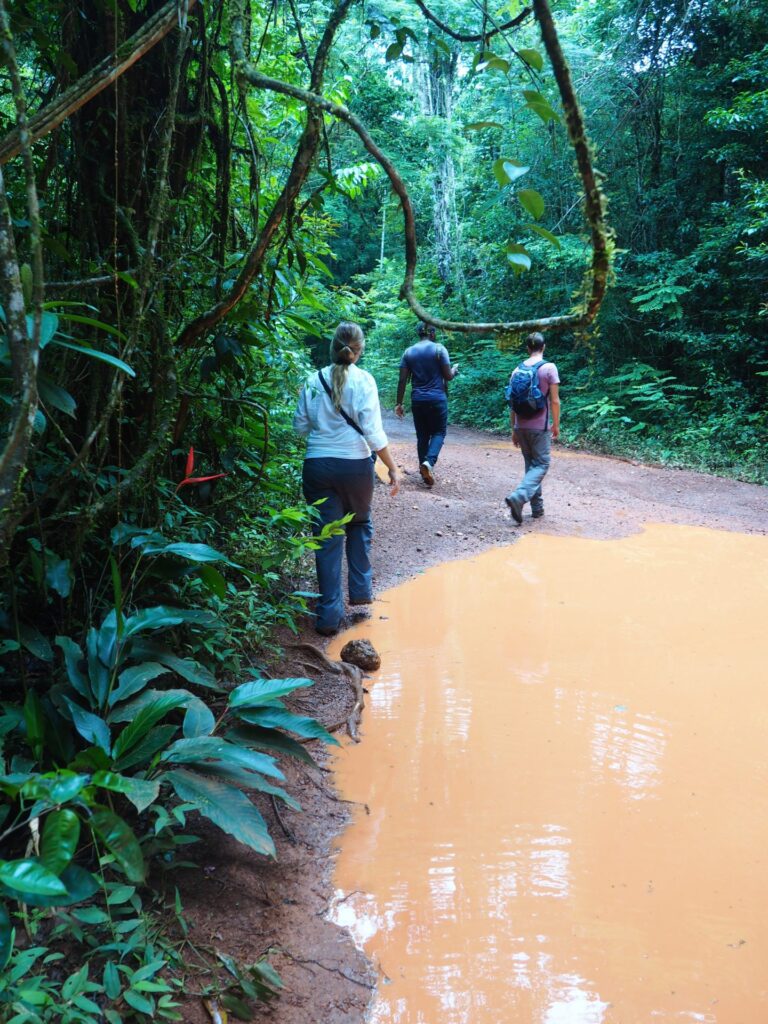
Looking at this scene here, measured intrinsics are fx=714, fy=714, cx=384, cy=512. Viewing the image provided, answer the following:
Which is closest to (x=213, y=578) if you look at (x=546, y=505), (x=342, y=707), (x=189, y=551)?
(x=189, y=551)

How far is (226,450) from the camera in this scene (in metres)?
3.72

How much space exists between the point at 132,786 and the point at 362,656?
8.04 feet

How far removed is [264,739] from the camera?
2.56 meters

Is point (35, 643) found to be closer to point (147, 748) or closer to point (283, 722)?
point (147, 748)

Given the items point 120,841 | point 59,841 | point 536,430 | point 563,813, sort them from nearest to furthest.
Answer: point 59,841
point 120,841
point 563,813
point 536,430

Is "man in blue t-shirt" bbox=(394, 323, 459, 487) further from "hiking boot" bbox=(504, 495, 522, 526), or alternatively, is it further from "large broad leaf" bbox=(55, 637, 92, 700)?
"large broad leaf" bbox=(55, 637, 92, 700)

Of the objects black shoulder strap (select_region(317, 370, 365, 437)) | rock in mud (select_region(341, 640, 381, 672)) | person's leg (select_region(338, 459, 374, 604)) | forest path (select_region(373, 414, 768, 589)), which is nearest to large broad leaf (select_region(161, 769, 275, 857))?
rock in mud (select_region(341, 640, 381, 672))

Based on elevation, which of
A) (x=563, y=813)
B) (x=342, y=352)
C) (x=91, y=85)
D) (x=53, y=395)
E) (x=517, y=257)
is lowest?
(x=563, y=813)

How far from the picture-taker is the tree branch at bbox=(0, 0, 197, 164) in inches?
66.3

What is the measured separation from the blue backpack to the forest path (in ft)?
4.11

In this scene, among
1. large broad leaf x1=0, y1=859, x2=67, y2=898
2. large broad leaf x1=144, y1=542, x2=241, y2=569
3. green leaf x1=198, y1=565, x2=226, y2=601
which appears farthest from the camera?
green leaf x1=198, y1=565, x2=226, y2=601

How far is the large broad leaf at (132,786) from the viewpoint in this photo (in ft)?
5.79

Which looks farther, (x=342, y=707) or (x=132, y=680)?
(x=342, y=707)

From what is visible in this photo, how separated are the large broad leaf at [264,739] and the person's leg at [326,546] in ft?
6.71
